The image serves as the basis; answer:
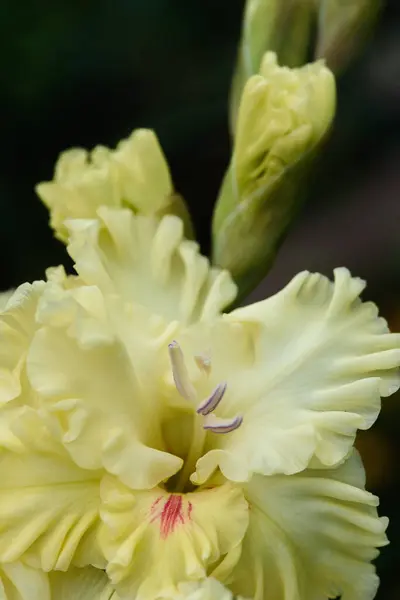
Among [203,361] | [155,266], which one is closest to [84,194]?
[155,266]

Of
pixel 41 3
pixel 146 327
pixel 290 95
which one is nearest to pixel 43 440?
pixel 146 327

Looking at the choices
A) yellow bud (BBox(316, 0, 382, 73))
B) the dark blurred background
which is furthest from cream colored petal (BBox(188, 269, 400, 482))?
the dark blurred background

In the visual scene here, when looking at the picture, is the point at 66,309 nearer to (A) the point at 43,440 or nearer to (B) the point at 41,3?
(A) the point at 43,440

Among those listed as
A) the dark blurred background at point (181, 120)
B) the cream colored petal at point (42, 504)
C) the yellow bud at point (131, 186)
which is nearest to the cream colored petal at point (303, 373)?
the cream colored petal at point (42, 504)

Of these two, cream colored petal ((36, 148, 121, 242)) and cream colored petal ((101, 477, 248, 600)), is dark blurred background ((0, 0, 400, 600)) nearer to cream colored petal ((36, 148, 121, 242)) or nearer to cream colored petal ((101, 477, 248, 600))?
cream colored petal ((36, 148, 121, 242))

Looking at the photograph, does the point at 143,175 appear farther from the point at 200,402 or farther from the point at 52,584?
the point at 52,584
